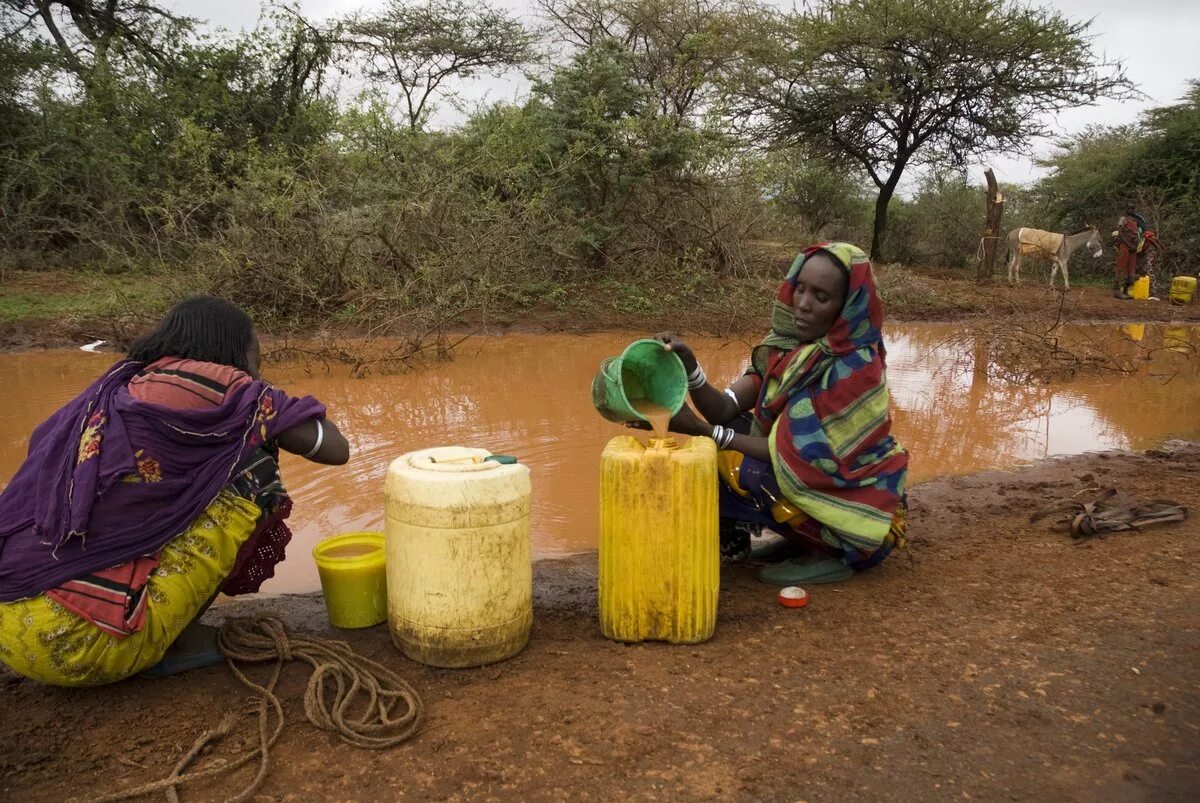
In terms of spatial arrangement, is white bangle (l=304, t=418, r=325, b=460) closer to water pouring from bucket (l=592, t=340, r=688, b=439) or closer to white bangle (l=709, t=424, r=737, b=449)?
water pouring from bucket (l=592, t=340, r=688, b=439)

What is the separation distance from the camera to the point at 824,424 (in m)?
2.75

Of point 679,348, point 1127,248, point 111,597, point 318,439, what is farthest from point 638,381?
point 1127,248

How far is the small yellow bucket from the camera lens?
8.30 ft

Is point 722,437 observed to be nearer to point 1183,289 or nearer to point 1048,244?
point 1183,289

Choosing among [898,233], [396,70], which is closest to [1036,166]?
[898,233]

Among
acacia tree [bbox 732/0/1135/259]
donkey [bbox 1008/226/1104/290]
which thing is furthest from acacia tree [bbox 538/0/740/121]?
donkey [bbox 1008/226/1104/290]

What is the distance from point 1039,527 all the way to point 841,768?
2205mm

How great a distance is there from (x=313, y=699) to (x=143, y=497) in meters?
0.64

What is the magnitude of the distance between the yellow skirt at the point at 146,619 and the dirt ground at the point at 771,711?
0.17 meters

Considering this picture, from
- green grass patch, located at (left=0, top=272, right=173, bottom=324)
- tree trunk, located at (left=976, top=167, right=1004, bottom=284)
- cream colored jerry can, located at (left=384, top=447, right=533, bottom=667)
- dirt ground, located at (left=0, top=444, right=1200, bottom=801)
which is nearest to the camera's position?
dirt ground, located at (left=0, top=444, right=1200, bottom=801)

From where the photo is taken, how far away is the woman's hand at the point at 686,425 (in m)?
2.73

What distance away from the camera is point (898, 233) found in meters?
19.2

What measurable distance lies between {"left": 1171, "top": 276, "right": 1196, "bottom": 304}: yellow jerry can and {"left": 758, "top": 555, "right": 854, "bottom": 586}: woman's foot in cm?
1391

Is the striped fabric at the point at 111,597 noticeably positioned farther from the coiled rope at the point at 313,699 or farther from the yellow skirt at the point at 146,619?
the coiled rope at the point at 313,699
